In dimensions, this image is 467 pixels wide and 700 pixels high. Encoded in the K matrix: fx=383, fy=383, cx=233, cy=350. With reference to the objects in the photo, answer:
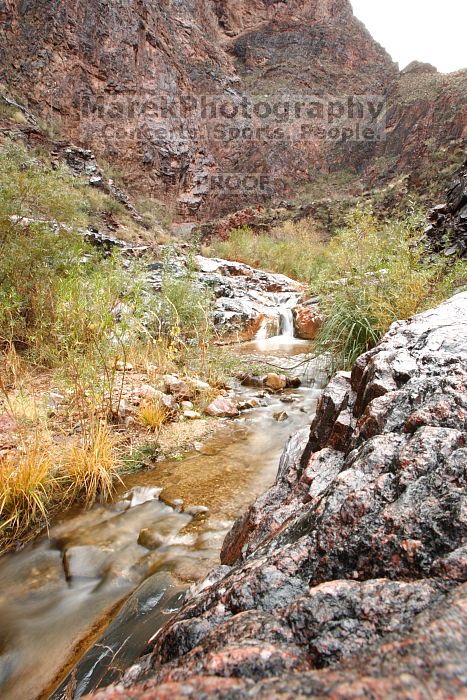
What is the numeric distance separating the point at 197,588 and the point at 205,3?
1659 inches

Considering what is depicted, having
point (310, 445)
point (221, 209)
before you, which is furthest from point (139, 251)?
point (221, 209)

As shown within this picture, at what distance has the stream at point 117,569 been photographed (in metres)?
1.32

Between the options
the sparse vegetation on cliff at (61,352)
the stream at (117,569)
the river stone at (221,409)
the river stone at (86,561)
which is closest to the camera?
the stream at (117,569)

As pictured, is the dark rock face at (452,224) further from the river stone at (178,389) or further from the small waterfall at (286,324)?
the river stone at (178,389)

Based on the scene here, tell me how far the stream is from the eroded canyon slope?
72.2ft

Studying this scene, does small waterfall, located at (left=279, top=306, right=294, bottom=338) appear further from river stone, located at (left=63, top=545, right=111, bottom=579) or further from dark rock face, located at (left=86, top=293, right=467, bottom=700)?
dark rock face, located at (left=86, top=293, right=467, bottom=700)

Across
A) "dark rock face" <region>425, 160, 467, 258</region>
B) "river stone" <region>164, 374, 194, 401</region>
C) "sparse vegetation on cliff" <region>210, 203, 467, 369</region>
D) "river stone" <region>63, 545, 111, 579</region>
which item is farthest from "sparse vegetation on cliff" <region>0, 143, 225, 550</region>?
"dark rock face" <region>425, 160, 467, 258</region>

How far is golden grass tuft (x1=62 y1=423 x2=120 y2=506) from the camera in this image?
94.9 inches

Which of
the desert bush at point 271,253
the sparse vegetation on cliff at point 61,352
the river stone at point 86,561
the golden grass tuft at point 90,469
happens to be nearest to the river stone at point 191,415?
the sparse vegetation on cliff at point 61,352

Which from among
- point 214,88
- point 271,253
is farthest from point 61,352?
point 214,88

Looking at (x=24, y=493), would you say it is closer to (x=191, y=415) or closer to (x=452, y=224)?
(x=191, y=415)

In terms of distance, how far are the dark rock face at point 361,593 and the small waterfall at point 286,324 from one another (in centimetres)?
723

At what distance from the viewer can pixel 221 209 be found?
25938 millimetres

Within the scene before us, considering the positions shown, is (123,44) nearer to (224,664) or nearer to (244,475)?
(244,475)
